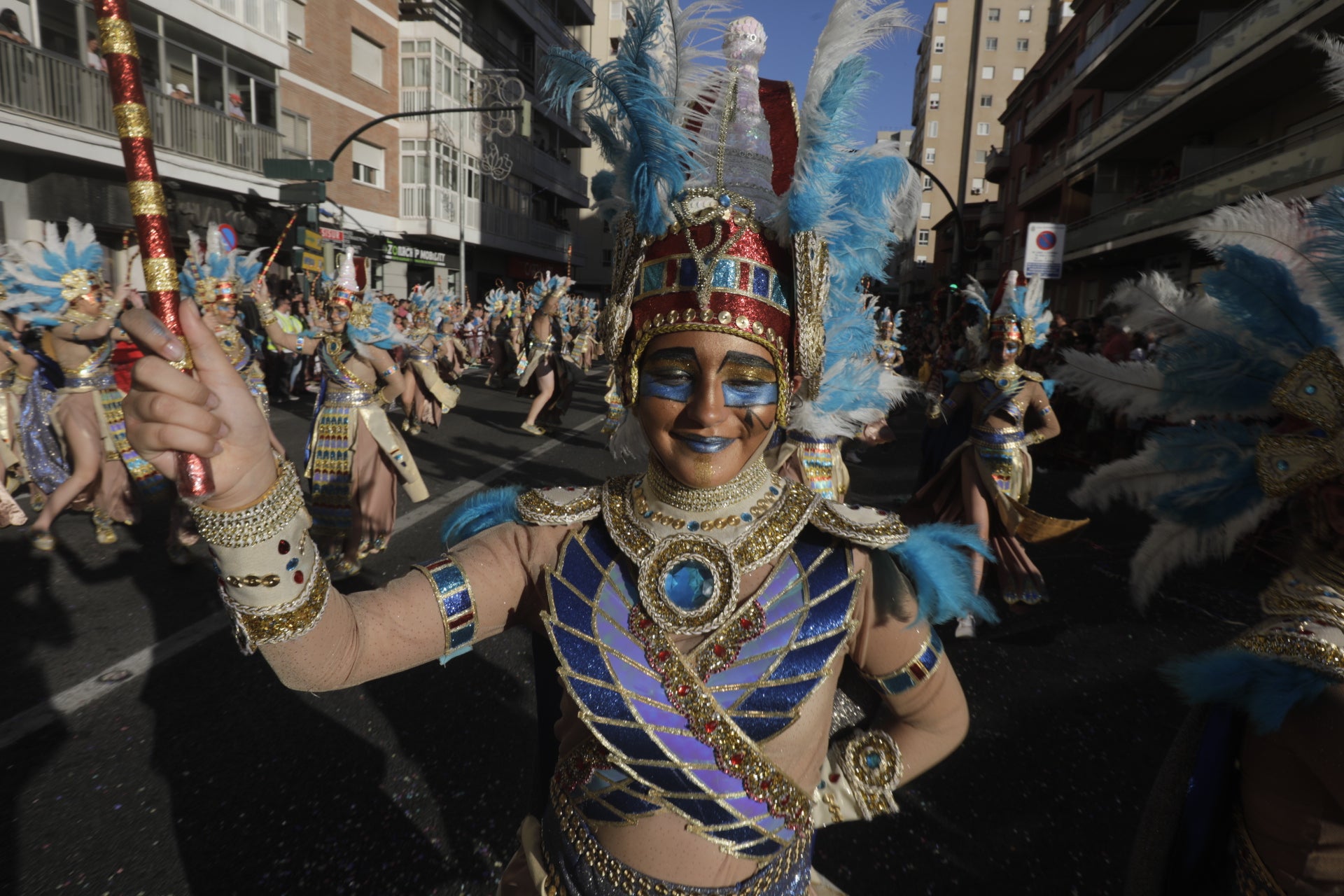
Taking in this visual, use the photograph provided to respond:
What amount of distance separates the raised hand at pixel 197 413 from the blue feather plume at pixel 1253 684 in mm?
1751

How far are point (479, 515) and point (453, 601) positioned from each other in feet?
1.00

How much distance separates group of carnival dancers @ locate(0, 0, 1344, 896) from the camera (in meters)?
1.39

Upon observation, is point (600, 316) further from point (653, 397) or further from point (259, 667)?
point (259, 667)

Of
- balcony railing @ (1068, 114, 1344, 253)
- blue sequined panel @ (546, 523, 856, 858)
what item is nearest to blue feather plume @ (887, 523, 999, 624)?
blue sequined panel @ (546, 523, 856, 858)

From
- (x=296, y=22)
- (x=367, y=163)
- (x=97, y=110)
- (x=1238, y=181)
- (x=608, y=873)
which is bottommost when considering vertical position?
(x=608, y=873)

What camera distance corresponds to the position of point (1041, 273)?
8.79m

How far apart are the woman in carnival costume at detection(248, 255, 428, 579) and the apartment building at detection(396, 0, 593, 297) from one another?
60.7ft

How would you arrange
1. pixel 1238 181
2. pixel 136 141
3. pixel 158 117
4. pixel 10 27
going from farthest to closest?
1. pixel 158 117
2. pixel 1238 181
3. pixel 10 27
4. pixel 136 141

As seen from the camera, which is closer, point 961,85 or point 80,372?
point 80,372

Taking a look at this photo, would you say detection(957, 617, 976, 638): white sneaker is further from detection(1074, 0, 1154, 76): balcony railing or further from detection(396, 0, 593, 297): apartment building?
detection(1074, 0, 1154, 76): balcony railing

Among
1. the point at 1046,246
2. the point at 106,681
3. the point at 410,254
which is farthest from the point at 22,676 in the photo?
the point at 410,254

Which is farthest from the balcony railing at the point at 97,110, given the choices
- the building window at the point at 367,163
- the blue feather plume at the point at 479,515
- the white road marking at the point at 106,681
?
the blue feather plume at the point at 479,515

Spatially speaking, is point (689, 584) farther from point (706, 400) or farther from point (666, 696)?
point (706, 400)

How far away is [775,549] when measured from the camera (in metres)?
1.51
